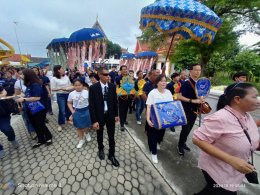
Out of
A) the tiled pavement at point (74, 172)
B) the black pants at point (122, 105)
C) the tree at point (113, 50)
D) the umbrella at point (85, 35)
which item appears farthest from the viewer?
the tree at point (113, 50)

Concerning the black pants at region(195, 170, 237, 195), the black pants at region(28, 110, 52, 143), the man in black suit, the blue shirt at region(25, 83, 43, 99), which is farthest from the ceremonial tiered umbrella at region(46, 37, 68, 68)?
the black pants at region(195, 170, 237, 195)

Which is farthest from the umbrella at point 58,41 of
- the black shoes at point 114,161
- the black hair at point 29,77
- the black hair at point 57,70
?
the black shoes at point 114,161

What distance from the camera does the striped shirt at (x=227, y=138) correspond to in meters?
1.22

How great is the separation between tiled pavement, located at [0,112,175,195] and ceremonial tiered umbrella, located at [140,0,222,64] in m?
3.10

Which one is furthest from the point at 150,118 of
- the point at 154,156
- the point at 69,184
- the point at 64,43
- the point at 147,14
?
the point at 64,43

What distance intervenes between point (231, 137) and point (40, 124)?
3.62 meters

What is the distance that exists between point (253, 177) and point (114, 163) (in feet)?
6.94

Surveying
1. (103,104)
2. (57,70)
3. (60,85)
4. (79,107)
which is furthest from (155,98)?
(57,70)

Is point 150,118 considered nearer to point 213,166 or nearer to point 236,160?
point 213,166

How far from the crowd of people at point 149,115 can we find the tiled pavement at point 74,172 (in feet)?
0.65

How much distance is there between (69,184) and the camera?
87.3 inches

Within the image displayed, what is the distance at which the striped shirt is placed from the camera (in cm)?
122

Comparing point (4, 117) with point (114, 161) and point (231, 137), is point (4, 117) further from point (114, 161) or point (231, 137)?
point (231, 137)

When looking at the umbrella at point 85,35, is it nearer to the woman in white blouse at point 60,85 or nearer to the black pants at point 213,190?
the woman in white blouse at point 60,85
